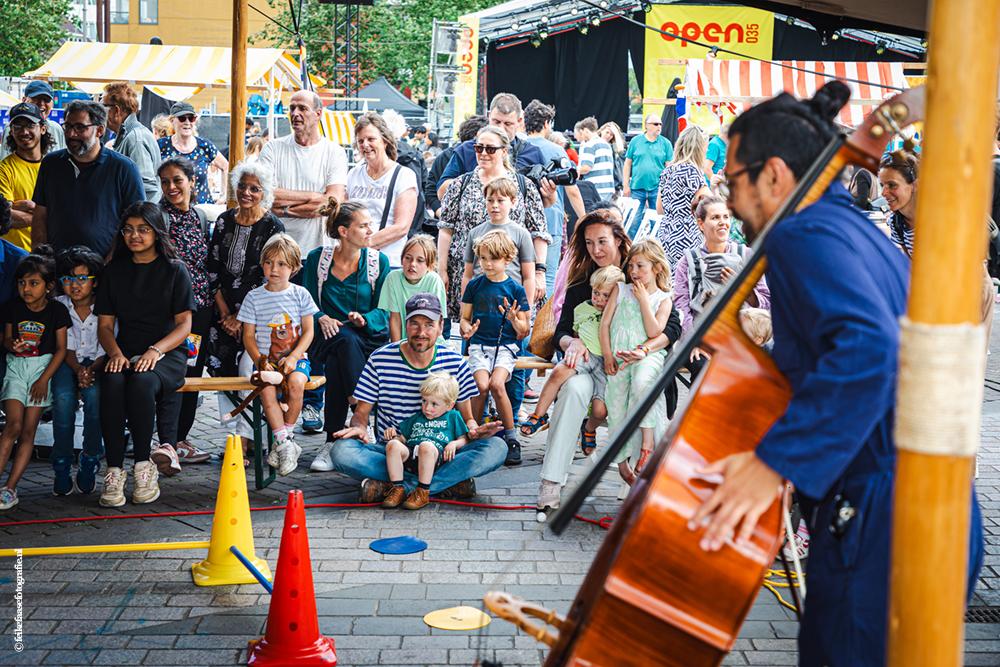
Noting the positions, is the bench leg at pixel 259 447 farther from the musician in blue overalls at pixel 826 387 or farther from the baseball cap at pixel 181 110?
the baseball cap at pixel 181 110

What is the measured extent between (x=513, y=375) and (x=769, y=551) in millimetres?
5510

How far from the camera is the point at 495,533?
6086 mm

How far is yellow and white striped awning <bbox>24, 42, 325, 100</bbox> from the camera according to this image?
21812 millimetres

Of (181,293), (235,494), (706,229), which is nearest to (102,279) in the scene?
(181,293)

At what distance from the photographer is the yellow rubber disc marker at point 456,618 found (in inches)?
188

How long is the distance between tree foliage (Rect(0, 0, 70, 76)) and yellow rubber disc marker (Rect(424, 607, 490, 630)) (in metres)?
32.2

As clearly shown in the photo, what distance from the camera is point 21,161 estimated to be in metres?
8.35

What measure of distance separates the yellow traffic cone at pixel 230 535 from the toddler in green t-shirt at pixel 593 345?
6.99 feet

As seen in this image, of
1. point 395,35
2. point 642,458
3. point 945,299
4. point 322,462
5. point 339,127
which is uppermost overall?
point 395,35

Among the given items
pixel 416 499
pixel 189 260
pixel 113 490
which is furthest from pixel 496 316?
pixel 113 490

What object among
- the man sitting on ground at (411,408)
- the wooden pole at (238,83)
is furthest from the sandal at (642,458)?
the wooden pole at (238,83)

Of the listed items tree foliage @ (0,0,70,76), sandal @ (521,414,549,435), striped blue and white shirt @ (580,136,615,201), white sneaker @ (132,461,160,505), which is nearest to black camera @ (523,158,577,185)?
sandal @ (521,414,549,435)

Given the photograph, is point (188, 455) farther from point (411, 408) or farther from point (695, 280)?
point (695, 280)

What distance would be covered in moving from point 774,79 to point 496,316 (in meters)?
11.0
